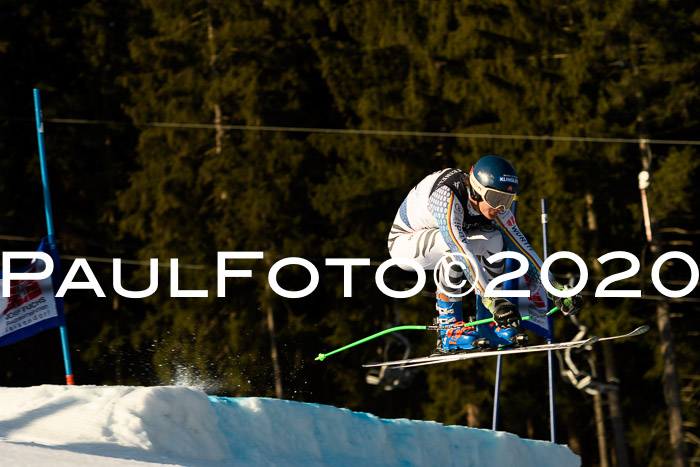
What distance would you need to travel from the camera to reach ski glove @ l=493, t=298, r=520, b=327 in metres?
7.12

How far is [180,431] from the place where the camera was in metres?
6.45

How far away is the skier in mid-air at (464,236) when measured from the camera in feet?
23.3

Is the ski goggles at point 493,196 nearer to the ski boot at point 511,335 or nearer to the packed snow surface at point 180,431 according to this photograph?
the ski boot at point 511,335

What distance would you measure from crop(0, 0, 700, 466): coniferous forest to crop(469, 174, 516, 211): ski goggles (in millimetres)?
14766

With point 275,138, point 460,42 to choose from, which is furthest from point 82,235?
point 460,42

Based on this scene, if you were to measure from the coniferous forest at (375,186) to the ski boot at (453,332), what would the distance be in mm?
13972

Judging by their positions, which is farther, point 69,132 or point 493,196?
point 69,132

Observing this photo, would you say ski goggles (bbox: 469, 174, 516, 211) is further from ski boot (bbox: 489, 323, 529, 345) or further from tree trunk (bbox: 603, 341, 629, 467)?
tree trunk (bbox: 603, 341, 629, 467)

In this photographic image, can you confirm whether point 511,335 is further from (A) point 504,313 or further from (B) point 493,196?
(B) point 493,196

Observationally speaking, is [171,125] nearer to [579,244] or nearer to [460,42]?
[460,42]

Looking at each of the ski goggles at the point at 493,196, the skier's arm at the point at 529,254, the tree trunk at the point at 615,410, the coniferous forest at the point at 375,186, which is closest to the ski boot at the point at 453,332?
the skier's arm at the point at 529,254

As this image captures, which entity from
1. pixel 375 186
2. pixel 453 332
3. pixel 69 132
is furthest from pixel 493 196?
pixel 69 132

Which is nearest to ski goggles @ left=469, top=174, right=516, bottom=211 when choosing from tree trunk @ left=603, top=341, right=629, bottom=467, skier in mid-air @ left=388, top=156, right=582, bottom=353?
skier in mid-air @ left=388, top=156, right=582, bottom=353

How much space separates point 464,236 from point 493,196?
1.13 feet
